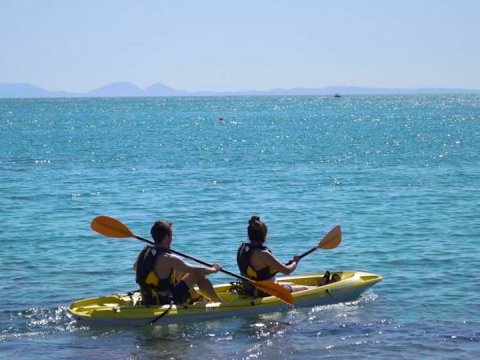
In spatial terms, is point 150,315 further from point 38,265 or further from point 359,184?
point 359,184

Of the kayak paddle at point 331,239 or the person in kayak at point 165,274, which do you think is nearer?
the person in kayak at point 165,274

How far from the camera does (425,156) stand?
134ft

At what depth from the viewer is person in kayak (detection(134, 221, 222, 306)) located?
11305 mm

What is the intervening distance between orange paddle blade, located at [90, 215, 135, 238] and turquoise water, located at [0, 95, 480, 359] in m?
1.20

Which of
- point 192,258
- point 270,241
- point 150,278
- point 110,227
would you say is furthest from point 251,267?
point 270,241

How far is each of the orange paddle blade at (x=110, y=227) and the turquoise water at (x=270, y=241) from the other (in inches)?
47.1

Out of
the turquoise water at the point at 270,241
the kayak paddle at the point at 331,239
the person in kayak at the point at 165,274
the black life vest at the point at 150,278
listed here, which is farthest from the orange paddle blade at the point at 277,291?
the kayak paddle at the point at 331,239

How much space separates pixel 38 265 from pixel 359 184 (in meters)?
15.1

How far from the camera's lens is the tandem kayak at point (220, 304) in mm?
11422

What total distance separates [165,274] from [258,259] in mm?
1376

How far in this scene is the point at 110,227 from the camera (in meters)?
12.8

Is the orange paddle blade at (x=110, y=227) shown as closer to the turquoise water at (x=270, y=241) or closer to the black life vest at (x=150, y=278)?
the turquoise water at (x=270, y=241)

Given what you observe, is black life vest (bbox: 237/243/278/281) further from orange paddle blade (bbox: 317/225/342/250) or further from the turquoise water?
orange paddle blade (bbox: 317/225/342/250)

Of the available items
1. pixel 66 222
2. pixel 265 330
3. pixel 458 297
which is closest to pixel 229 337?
pixel 265 330
